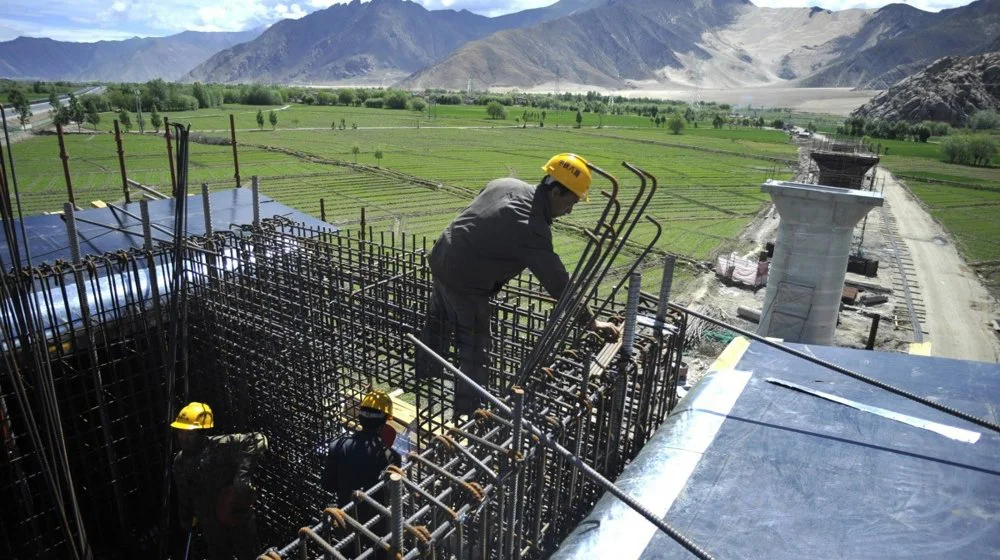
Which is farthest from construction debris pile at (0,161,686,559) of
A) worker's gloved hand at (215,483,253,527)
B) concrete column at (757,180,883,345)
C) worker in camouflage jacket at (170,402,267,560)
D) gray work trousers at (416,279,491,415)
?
concrete column at (757,180,883,345)

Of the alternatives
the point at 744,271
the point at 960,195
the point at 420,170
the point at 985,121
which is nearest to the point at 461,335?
the point at 744,271

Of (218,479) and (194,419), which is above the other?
(194,419)

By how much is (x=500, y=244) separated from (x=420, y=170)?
1181 inches

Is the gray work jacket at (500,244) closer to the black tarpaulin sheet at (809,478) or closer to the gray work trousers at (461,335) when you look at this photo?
the gray work trousers at (461,335)

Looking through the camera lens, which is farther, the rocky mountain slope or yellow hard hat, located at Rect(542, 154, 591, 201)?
the rocky mountain slope

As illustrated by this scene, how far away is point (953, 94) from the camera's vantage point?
73500 millimetres

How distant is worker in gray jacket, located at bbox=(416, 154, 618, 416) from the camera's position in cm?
409

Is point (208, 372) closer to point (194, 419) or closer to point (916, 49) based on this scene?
point (194, 419)


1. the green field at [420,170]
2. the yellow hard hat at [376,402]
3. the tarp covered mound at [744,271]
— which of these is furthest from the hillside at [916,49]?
the yellow hard hat at [376,402]

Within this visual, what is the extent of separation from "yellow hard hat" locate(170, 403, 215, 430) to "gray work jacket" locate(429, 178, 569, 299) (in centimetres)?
241

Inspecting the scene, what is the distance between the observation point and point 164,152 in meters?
35.0

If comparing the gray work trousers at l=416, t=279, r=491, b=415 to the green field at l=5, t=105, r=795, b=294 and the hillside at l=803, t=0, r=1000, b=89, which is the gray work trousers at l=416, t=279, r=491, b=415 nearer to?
the green field at l=5, t=105, r=795, b=294

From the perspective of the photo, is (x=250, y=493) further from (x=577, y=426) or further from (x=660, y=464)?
(x=660, y=464)

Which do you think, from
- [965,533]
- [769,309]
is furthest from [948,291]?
[965,533]
